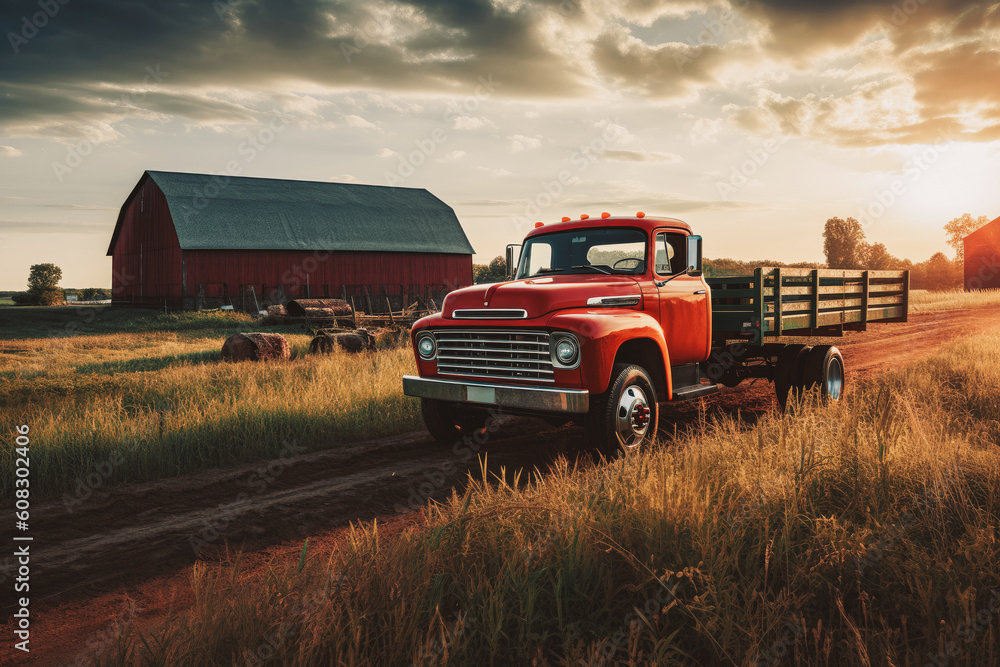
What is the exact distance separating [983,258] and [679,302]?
65.2m

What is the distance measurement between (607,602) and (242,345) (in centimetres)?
1303

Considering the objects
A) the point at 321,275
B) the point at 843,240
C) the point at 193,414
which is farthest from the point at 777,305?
the point at 843,240

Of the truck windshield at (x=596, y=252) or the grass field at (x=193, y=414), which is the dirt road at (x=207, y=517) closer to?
the grass field at (x=193, y=414)

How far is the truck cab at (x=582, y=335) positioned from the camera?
5.91m

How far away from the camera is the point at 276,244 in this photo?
1462 inches

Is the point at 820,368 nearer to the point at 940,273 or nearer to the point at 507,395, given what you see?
the point at 507,395

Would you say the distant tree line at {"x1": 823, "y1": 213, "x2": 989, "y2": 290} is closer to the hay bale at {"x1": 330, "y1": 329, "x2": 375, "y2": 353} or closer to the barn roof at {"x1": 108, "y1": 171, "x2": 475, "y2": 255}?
the barn roof at {"x1": 108, "y1": 171, "x2": 475, "y2": 255}

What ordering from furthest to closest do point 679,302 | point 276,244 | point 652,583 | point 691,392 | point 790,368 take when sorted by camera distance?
1. point 276,244
2. point 790,368
3. point 679,302
4. point 691,392
5. point 652,583

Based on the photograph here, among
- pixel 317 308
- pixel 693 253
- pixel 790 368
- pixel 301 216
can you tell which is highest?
pixel 301 216

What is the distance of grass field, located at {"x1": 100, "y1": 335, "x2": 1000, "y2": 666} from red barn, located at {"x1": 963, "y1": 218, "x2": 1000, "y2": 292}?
212 feet

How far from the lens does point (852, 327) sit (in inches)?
418

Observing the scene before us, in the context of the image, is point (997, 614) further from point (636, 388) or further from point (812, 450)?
point (636, 388)

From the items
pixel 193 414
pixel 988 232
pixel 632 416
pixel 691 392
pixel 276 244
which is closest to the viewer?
pixel 632 416

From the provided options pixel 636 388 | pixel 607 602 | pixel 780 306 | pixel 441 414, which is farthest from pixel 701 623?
pixel 780 306
